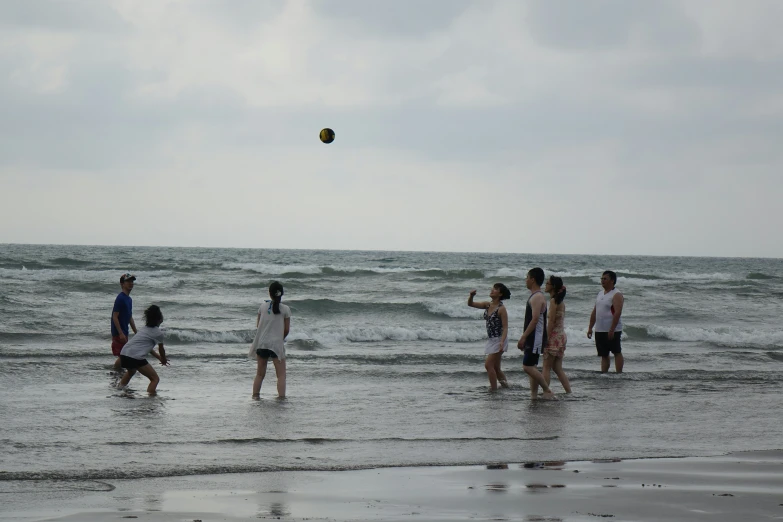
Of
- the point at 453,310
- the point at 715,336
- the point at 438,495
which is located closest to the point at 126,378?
the point at 438,495

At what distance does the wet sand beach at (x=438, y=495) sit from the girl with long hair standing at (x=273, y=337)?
4.30m

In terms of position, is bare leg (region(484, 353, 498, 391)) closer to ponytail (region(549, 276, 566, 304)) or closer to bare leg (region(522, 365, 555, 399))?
bare leg (region(522, 365, 555, 399))

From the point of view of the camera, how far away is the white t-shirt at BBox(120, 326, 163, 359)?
10.8 m

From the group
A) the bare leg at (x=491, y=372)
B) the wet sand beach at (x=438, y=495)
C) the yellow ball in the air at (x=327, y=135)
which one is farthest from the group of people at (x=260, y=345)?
the wet sand beach at (x=438, y=495)

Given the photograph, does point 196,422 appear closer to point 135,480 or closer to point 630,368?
point 135,480

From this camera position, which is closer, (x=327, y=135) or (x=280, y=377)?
(x=280, y=377)

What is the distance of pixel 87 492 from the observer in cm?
556

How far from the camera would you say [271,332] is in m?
10.6

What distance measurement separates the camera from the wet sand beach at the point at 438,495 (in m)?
4.93

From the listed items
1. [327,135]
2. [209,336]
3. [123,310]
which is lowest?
[209,336]

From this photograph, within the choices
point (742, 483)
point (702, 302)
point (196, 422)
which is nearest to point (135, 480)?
point (196, 422)

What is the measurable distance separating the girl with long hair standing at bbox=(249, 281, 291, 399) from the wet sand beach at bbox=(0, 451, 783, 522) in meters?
4.30

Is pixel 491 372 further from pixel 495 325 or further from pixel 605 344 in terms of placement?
pixel 605 344

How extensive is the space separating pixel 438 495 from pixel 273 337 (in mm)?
5452
